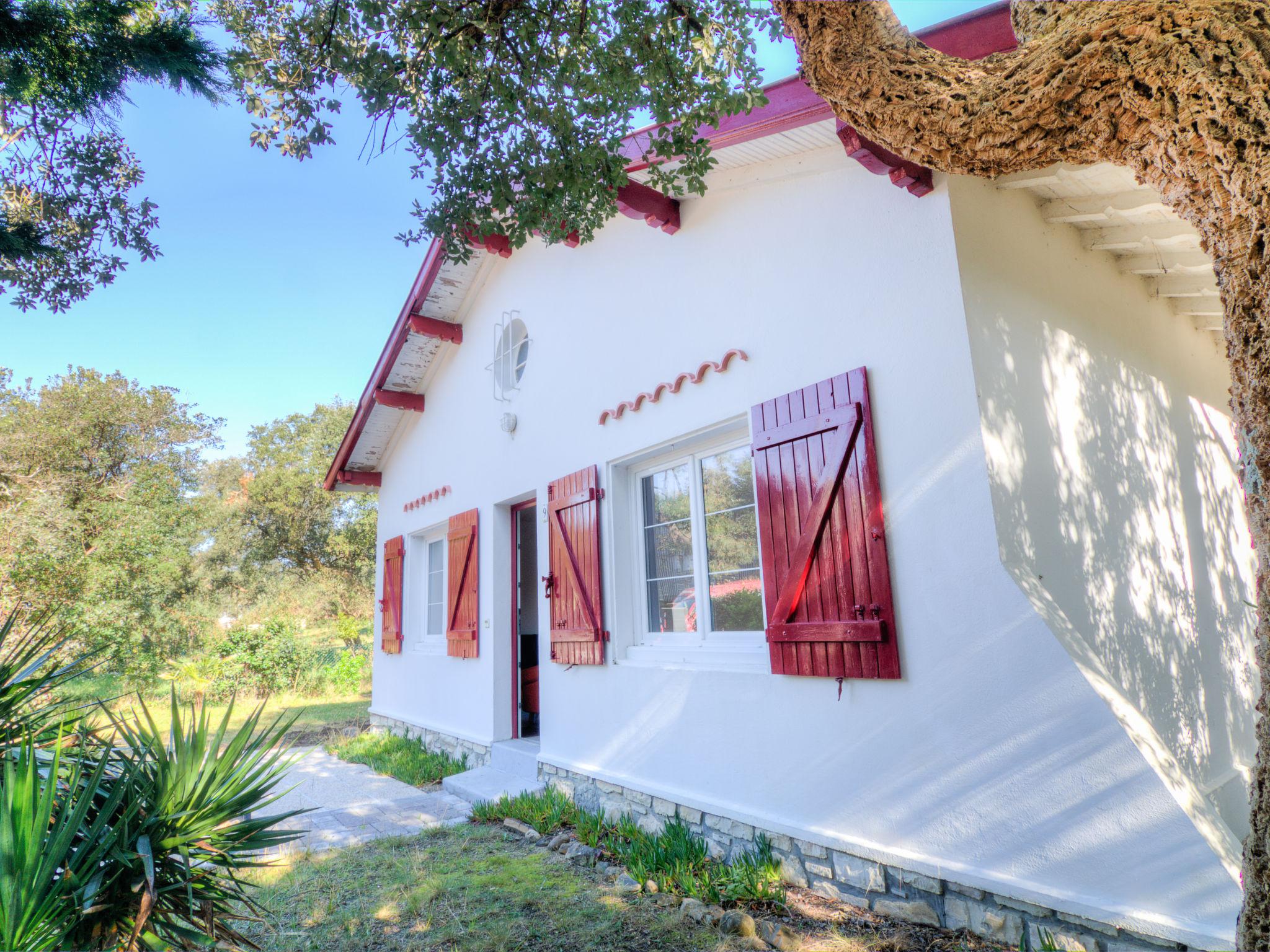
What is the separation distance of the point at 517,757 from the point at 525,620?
187cm

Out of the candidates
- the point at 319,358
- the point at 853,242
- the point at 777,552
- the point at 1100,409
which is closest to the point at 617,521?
the point at 777,552

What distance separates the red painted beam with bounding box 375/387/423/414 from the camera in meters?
8.41

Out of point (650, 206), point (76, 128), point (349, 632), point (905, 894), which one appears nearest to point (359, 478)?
point (76, 128)

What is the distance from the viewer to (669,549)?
4867 mm

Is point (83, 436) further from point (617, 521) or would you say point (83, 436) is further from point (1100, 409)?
point (1100, 409)

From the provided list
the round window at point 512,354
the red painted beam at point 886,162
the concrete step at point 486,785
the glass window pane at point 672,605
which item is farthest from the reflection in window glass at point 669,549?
the round window at point 512,354

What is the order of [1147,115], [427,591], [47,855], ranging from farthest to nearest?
[427,591], [47,855], [1147,115]

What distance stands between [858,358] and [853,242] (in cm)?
61

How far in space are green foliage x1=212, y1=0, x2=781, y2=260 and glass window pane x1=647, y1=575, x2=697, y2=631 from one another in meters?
2.32

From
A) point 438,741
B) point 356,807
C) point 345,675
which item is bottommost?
point 356,807

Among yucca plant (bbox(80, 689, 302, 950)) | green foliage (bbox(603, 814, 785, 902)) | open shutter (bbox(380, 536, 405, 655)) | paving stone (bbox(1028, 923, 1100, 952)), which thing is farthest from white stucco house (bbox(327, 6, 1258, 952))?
open shutter (bbox(380, 536, 405, 655))

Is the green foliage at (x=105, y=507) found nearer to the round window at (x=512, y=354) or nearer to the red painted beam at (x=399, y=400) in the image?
the red painted beam at (x=399, y=400)

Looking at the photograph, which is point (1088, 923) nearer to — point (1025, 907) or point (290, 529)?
point (1025, 907)

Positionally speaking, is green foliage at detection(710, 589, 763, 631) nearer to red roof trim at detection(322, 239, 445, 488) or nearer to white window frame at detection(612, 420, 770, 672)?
white window frame at detection(612, 420, 770, 672)
